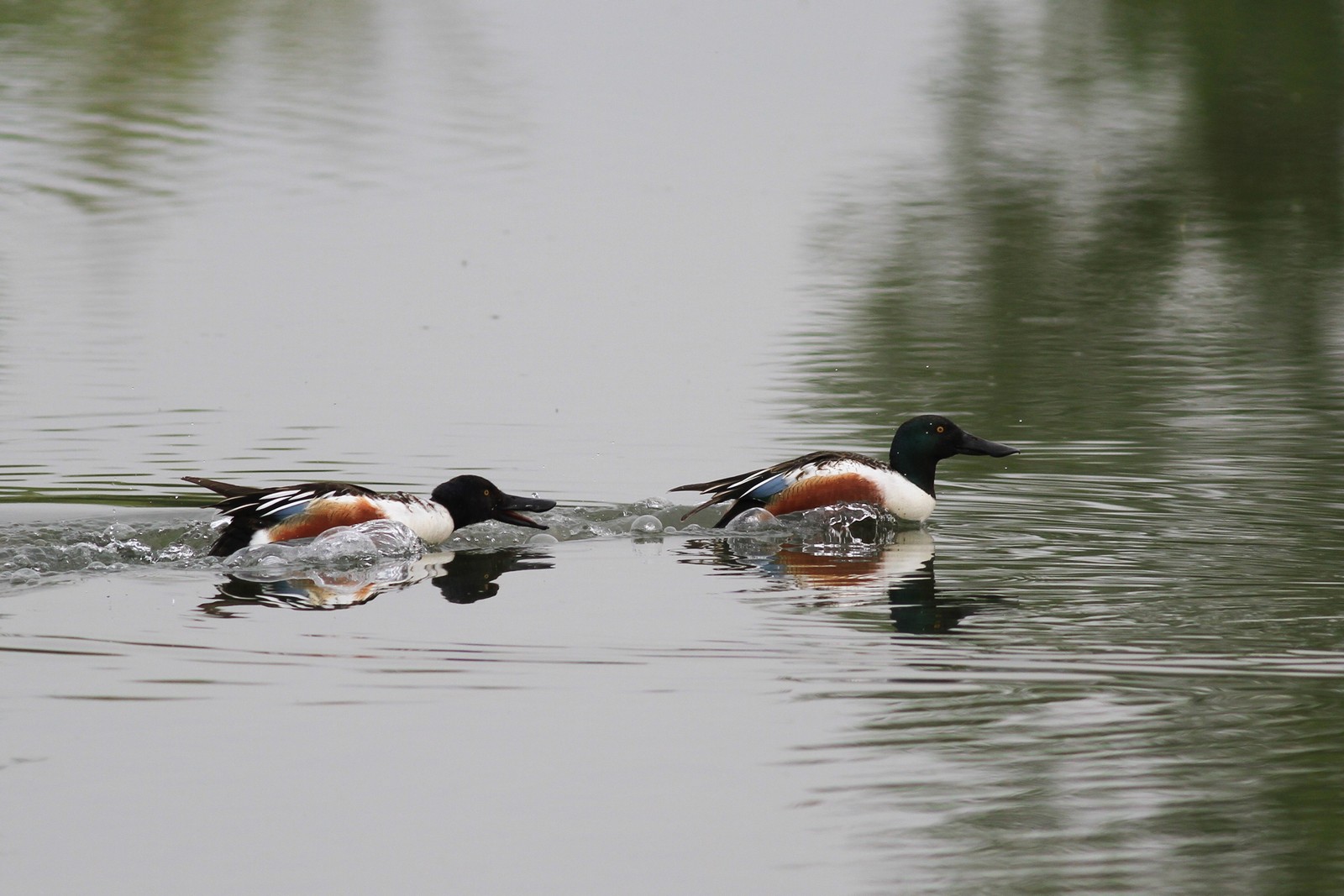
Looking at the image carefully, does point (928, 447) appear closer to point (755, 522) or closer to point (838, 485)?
point (838, 485)

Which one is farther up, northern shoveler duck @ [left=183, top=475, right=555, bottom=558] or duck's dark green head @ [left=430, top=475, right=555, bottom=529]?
northern shoveler duck @ [left=183, top=475, right=555, bottom=558]

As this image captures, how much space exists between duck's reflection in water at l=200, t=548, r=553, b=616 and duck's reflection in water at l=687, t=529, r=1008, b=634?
0.95 metres

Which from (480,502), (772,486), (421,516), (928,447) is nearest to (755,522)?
(772,486)

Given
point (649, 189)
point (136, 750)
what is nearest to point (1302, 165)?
point (649, 189)

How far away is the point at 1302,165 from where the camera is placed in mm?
22500

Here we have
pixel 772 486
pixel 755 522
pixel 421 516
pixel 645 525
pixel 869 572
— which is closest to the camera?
pixel 869 572

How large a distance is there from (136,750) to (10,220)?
1486cm

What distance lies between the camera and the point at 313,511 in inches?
366

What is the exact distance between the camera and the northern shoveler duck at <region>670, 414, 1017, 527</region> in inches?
399

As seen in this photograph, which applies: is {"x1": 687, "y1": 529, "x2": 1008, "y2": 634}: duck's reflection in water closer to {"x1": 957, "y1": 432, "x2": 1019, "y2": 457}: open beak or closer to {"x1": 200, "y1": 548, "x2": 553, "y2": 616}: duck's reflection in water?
{"x1": 957, "y1": 432, "x2": 1019, "y2": 457}: open beak

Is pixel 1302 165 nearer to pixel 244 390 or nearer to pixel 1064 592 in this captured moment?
pixel 244 390

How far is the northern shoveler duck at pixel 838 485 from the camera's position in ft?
33.3

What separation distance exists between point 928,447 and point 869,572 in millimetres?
1740

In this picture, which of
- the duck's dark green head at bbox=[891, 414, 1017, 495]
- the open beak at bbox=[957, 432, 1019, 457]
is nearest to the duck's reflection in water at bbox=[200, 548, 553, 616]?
the duck's dark green head at bbox=[891, 414, 1017, 495]
